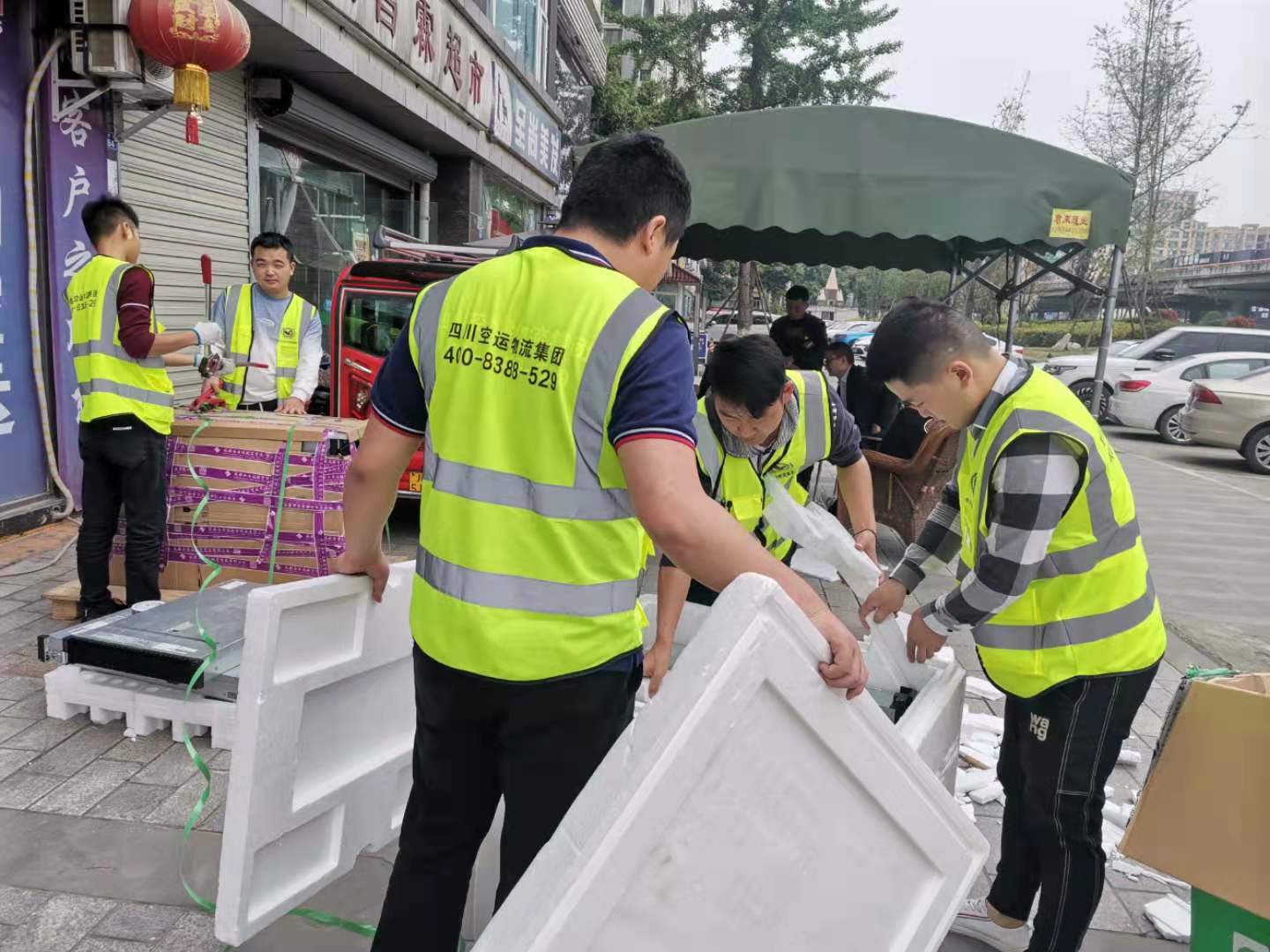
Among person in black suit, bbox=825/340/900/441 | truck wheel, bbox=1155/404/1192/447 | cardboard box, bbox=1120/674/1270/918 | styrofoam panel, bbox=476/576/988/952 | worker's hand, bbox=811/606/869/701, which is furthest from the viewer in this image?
truck wheel, bbox=1155/404/1192/447

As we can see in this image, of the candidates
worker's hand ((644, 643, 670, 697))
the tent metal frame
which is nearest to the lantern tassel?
the tent metal frame

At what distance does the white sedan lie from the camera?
13.4 meters

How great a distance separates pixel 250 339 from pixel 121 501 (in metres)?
1.16

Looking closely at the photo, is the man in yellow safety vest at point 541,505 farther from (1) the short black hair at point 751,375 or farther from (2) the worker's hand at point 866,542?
(2) the worker's hand at point 866,542

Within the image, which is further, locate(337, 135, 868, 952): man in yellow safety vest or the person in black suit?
the person in black suit

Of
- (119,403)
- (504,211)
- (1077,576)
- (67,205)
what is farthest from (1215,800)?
(504,211)

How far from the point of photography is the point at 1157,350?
1494 centimetres

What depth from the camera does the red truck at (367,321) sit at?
5879 millimetres

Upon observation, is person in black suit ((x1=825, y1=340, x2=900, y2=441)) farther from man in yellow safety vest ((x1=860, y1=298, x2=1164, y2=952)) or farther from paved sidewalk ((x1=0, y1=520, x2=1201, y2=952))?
man in yellow safety vest ((x1=860, y1=298, x2=1164, y2=952))

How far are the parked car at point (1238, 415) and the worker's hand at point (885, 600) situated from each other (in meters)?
11.5

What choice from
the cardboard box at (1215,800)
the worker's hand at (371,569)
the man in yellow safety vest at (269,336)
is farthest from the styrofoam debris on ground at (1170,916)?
the man in yellow safety vest at (269,336)

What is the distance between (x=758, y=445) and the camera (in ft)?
A: 9.34

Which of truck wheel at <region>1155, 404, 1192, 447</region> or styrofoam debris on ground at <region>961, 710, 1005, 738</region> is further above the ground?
truck wheel at <region>1155, 404, 1192, 447</region>

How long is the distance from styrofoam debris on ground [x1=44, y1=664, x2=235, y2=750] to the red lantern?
3.80 metres
